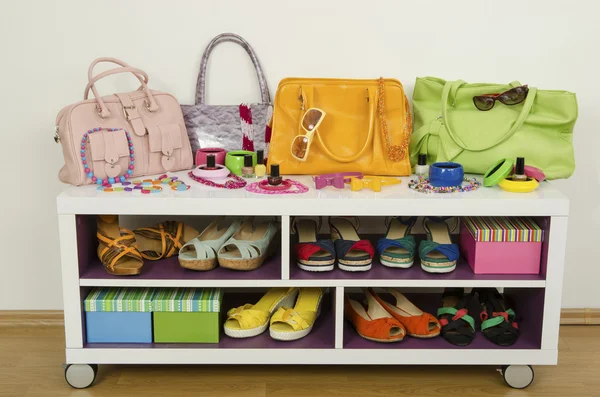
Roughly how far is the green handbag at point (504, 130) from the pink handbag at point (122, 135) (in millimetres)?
737

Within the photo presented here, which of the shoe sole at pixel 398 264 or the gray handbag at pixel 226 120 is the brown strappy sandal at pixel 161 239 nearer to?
the gray handbag at pixel 226 120

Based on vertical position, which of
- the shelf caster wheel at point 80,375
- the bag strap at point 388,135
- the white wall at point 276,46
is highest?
the white wall at point 276,46

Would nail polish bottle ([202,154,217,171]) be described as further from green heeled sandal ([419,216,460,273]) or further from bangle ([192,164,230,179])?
green heeled sandal ([419,216,460,273])

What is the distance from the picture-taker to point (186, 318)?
6.13 feet

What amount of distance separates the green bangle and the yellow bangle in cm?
2

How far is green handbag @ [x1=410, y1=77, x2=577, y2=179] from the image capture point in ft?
6.40

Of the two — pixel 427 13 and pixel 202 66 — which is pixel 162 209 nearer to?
pixel 202 66

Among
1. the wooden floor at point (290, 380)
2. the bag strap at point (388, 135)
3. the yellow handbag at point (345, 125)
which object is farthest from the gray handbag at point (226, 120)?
the wooden floor at point (290, 380)

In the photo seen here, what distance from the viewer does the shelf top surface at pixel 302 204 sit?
1.76 m

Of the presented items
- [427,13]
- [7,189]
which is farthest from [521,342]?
[7,189]

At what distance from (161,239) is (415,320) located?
734 millimetres

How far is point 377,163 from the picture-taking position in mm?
1984

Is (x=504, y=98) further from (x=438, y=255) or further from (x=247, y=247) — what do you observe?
(x=247, y=247)

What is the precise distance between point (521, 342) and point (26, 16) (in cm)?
168
